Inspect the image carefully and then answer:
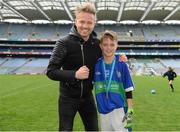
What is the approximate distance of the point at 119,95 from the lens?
5.24 metres

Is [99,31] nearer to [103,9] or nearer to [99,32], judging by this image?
[99,32]

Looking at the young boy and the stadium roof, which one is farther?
the stadium roof

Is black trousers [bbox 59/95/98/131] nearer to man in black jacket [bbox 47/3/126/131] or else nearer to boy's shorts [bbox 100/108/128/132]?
man in black jacket [bbox 47/3/126/131]

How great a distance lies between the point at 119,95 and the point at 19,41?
246ft

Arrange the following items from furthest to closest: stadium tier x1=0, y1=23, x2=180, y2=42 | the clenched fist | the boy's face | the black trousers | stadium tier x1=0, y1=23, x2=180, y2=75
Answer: stadium tier x1=0, y1=23, x2=180, y2=42 → stadium tier x1=0, y1=23, x2=180, y2=75 → the boy's face → the black trousers → the clenched fist

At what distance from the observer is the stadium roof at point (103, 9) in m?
55.7

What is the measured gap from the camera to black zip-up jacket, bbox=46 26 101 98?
4.81 metres

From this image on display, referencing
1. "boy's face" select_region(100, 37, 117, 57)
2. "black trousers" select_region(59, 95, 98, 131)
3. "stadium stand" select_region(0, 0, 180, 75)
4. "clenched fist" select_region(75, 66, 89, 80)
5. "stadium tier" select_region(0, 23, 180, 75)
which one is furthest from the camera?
"stadium tier" select_region(0, 23, 180, 75)

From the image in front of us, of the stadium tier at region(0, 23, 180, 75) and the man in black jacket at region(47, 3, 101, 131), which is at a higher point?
the stadium tier at region(0, 23, 180, 75)

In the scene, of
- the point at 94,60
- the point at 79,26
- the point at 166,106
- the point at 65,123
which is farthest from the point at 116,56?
the point at 166,106

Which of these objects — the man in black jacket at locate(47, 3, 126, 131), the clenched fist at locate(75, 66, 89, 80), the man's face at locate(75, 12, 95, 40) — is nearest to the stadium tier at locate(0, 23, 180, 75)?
the man in black jacket at locate(47, 3, 126, 131)

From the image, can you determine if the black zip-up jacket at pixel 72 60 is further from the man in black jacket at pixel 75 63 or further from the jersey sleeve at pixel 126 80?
the jersey sleeve at pixel 126 80

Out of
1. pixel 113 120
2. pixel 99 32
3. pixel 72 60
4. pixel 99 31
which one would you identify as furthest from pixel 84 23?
pixel 99 31

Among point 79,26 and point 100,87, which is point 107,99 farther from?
point 79,26
